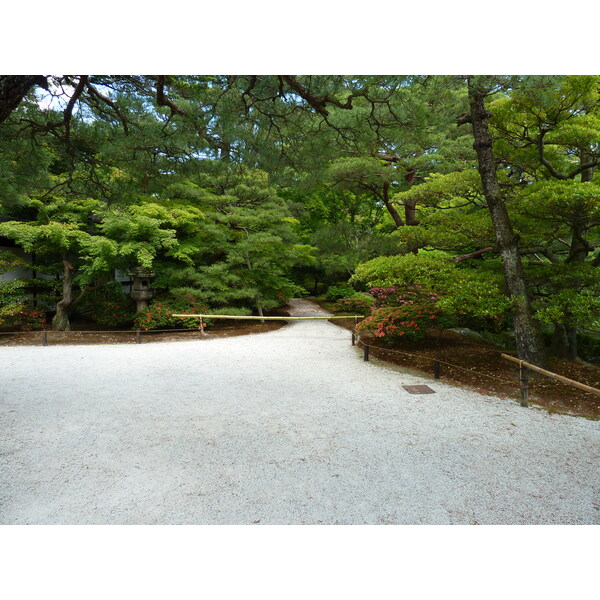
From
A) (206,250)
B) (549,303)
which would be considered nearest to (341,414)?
(549,303)

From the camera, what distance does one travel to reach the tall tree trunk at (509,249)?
3258 mm

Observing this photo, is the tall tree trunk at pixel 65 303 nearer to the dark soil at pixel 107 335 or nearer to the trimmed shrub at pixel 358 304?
the dark soil at pixel 107 335

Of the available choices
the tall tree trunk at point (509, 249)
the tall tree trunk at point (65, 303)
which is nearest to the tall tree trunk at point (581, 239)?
the tall tree trunk at point (509, 249)

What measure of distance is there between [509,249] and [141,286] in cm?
611

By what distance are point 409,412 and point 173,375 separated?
100 inches

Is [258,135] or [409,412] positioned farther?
[258,135]

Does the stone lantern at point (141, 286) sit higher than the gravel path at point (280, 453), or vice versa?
the stone lantern at point (141, 286)

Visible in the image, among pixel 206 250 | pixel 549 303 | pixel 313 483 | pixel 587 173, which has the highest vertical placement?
pixel 587 173

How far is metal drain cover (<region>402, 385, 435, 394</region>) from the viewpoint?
317 cm

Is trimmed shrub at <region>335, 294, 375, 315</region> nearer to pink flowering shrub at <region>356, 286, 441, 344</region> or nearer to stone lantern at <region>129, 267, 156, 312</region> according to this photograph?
pink flowering shrub at <region>356, 286, 441, 344</region>

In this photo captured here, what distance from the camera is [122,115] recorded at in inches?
117

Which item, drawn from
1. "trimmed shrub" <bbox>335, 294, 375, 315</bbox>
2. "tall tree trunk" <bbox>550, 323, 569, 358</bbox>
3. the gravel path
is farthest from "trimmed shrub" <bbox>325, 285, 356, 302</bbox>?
the gravel path

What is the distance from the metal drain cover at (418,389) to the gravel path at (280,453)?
0.12 meters
